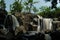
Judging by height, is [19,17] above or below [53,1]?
below

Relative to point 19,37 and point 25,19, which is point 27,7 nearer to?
point 25,19

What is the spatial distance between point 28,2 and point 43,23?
29.3 ft

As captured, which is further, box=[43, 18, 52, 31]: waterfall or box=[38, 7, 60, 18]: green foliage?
box=[38, 7, 60, 18]: green foliage

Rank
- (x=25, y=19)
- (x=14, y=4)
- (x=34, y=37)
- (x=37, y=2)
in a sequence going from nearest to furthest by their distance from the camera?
(x=34, y=37)
(x=25, y=19)
(x=14, y=4)
(x=37, y=2)

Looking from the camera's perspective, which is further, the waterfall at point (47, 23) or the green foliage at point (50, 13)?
the green foliage at point (50, 13)

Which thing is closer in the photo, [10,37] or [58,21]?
[10,37]

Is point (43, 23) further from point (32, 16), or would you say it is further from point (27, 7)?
point (27, 7)

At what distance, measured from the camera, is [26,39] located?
16562mm

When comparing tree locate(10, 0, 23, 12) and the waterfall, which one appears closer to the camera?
the waterfall

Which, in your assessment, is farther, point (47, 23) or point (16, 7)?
point (16, 7)

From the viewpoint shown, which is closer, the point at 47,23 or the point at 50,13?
the point at 47,23

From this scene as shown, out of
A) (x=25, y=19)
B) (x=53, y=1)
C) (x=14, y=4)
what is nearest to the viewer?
(x=53, y=1)

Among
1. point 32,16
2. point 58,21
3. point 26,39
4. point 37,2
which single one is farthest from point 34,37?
point 37,2

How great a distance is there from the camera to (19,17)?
71.6ft
